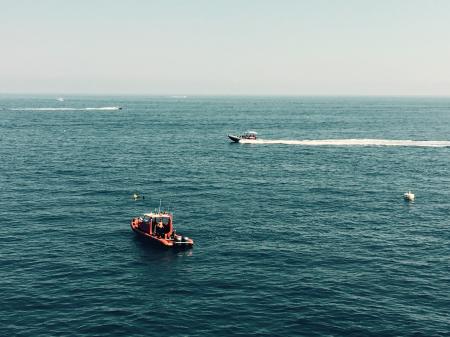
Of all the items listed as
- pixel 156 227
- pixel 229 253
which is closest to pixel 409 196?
pixel 229 253

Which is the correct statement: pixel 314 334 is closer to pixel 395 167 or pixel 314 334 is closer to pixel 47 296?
pixel 47 296

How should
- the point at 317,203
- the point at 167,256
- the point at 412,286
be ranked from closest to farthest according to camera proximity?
the point at 412,286
the point at 167,256
the point at 317,203

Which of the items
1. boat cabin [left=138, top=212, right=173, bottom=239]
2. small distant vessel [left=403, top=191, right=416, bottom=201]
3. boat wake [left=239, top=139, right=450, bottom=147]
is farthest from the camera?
boat wake [left=239, top=139, right=450, bottom=147]

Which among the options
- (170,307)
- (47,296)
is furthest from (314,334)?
(47,296)

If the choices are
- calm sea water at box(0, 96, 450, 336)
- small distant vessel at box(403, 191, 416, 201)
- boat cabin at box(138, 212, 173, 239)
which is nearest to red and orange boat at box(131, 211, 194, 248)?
boat cabin at box(138, 212, 173, 239)

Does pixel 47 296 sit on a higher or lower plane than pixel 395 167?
lower

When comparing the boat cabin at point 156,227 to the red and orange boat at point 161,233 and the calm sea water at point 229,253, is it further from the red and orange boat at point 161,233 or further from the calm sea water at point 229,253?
the calm sea water at point 229,253

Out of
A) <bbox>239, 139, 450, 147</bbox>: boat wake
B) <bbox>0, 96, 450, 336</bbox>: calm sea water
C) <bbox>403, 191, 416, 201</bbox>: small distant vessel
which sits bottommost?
<bbox>0, 96, 450, 336</bbox>: calm sea water

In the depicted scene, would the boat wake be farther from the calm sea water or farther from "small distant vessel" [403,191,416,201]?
"small distant vessel" [403,191,416,201]

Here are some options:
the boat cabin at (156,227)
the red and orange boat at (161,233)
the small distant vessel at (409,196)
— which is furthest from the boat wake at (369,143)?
the boat cabin at (156,227)
